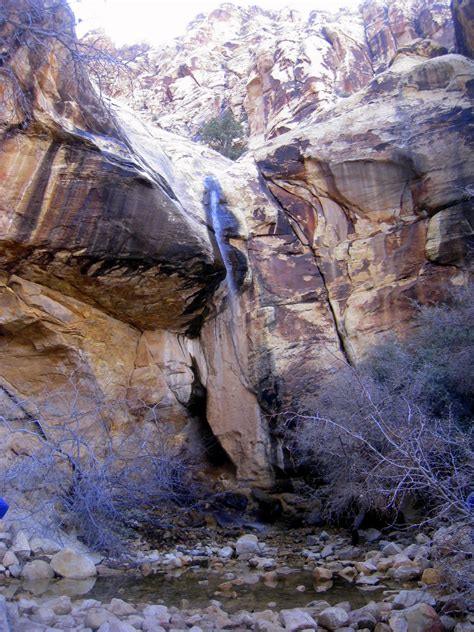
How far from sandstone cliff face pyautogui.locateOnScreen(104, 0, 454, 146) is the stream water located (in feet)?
74.0

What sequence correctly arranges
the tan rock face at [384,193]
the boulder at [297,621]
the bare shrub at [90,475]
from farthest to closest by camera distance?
the tan rock face at [384,193], the bare shrub at [90,475], the boulder at [297,621]

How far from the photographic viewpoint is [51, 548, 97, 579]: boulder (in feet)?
21.5

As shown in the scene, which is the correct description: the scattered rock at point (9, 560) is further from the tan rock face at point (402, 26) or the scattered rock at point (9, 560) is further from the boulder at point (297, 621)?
the tan rock face at point (402, 26)

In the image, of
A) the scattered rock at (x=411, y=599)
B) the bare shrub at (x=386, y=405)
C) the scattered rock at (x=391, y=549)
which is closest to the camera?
the scattered rock at (x=411, y=599)

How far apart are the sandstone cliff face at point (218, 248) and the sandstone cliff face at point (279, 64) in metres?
13.8

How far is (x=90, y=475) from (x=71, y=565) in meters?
1.35

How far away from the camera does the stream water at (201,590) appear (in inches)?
220

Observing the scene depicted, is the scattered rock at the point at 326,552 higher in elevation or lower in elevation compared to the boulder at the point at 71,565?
lower

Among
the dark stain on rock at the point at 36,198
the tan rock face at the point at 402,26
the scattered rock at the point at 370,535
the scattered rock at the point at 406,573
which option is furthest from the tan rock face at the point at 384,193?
the tan rock face at the point at 402,26

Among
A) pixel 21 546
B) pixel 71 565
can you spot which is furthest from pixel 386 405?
pixel 21 546

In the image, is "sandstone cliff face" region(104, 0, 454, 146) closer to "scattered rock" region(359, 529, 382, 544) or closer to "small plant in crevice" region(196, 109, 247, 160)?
"small plant in crevice" region(196, 109, 247, 160)

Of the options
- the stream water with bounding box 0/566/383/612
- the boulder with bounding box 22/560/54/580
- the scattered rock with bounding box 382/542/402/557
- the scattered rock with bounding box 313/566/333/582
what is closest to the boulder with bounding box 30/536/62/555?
the boulder with bounding box 22/560/54/580

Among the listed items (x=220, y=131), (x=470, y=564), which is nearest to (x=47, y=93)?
(x=470, y=564)

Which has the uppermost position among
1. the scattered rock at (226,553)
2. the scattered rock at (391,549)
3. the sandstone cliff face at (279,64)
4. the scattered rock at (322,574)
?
the sandstone cliff face at (279,64)
